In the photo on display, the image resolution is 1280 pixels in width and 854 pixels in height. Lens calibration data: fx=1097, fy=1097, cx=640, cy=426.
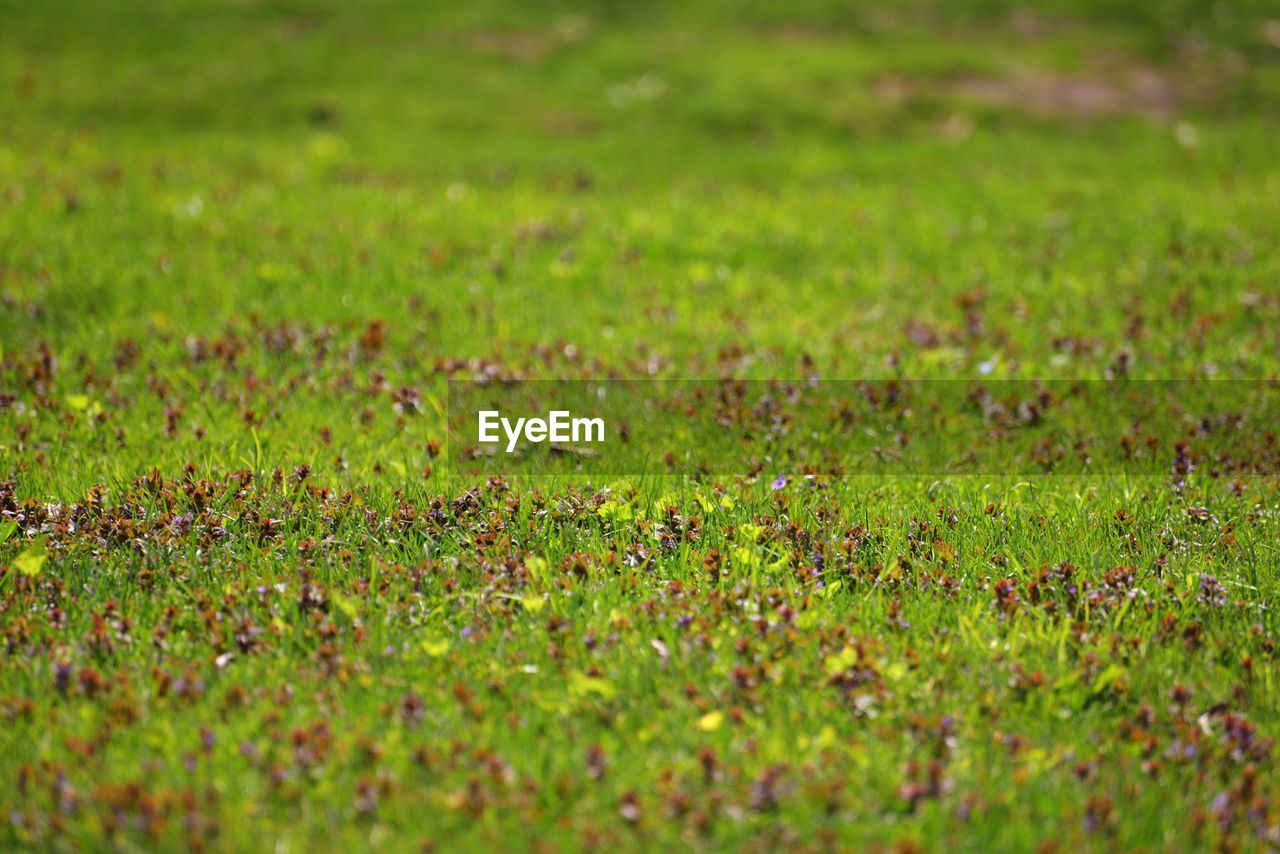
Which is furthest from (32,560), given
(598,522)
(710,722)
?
(710,722)

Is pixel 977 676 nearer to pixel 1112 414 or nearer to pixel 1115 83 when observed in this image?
pixel 1112 414

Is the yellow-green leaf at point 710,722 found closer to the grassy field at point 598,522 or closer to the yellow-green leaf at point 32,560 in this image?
the grassy field at point 598,522

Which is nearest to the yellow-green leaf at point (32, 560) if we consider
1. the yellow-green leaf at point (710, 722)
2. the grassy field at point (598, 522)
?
the grassy field at point (598, 522)

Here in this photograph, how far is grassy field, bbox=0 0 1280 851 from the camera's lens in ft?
12.9

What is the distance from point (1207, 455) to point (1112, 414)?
2.52 feet

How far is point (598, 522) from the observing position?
5.82 m

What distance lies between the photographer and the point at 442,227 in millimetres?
11188

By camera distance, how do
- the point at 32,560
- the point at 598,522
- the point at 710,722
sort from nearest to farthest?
the point at 710,722, the point at 32,560, the point at 598,522

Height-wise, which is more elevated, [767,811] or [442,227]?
[442,227]

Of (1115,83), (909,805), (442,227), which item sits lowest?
(909,805)

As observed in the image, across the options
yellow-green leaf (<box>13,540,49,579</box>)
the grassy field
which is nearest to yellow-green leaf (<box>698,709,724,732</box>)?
the grassy field

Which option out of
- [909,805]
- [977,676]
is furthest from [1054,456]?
[909,805]

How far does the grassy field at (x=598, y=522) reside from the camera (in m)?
3.94

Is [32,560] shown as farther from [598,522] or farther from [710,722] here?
[710,722]
